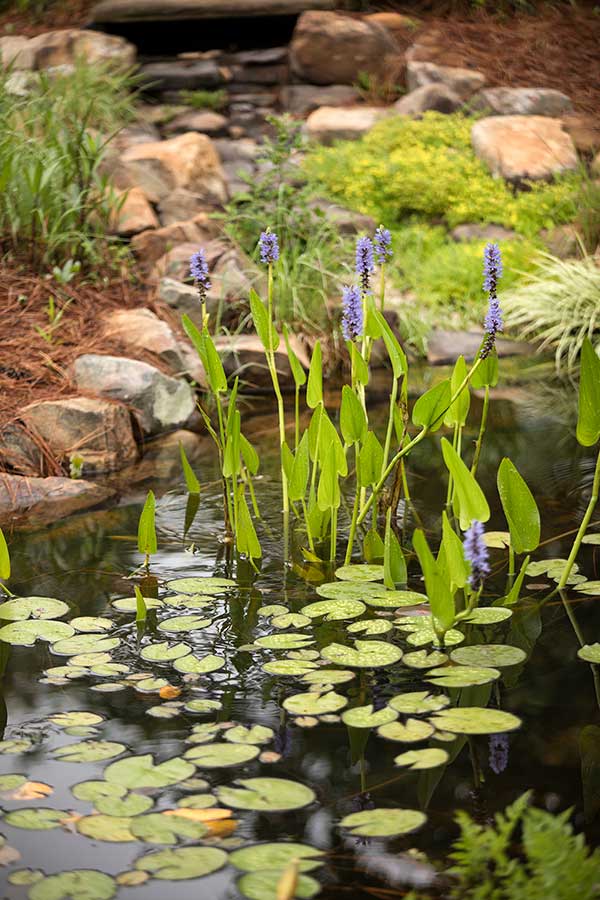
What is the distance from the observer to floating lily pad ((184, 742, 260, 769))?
5.65 ft

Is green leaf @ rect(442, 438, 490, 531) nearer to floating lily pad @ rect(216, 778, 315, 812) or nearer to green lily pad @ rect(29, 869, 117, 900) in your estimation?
floating lily pad @ rect(216, 778, 315, 812)

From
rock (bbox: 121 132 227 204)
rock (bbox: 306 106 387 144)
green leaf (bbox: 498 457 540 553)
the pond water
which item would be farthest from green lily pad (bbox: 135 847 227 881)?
rock (bbox: 306 106 387 144)

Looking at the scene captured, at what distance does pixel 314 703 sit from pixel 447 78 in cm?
804

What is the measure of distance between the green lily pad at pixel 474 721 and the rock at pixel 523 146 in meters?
6.12

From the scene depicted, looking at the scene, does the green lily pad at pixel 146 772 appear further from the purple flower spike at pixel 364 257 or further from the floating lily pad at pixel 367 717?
the purple flower spike at pixel 364 257

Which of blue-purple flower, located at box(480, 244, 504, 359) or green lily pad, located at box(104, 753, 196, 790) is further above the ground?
blue-purple flower, located at box(480, 244, 504, 359)

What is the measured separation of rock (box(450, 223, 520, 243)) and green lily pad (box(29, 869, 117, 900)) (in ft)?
19.7

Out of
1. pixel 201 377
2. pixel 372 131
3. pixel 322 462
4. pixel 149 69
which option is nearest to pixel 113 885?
pixel 322 462

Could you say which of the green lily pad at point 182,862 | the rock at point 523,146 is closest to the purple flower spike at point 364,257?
the green lily pad at point 182,862

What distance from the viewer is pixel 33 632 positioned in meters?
2.27

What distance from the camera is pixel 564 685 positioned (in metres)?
2.01

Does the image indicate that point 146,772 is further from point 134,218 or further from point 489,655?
point 134,218

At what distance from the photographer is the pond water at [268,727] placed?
1498 mm

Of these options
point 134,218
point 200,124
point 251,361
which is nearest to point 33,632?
point 251,361
